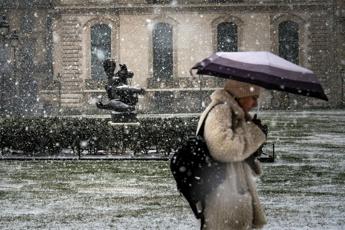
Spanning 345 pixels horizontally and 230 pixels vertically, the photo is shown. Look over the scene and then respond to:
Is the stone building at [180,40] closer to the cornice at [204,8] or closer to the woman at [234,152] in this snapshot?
the cornice at [204,8]

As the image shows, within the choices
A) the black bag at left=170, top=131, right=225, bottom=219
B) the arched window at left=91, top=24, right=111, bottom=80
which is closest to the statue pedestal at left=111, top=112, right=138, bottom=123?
the black bag at left=170, top=131, right=225, bottom=219

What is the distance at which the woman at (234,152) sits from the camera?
5.04 meters

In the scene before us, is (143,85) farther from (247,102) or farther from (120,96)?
(247,102)

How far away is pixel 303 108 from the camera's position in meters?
43.3

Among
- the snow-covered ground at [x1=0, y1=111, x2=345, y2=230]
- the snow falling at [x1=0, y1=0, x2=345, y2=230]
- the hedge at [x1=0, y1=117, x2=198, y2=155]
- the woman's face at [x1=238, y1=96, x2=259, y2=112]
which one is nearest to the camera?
the woman's face at [x1=238, y1=96, x2=259, y2=112]

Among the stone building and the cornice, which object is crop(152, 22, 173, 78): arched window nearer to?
the stone building

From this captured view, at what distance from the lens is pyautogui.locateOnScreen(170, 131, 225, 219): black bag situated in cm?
505

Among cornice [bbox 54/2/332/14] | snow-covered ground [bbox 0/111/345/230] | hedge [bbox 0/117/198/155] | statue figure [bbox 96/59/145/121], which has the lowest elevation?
snow-covered ground [bbox 0/111/345/230]

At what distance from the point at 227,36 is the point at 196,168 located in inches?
1577

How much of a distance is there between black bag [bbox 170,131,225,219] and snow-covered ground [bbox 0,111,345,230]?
4.06 metres

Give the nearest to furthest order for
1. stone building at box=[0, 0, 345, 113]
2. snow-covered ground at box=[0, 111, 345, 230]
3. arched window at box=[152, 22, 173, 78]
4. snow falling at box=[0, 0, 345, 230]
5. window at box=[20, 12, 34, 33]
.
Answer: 1. snow-covered ground at box=[0, 111, 345, 230]
2. snow falling at box=[0, 0, 345, 230]
3. stone building at box=[0, 0, 345, 113]
4. arched window at box=[152, 22, 173, 78]
5. window at box=[20, 12, 34, 33]

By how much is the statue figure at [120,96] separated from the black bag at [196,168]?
15360 millimetres

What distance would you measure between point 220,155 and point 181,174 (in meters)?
0.29

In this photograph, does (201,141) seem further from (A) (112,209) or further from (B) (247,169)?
(A) (112,209)
